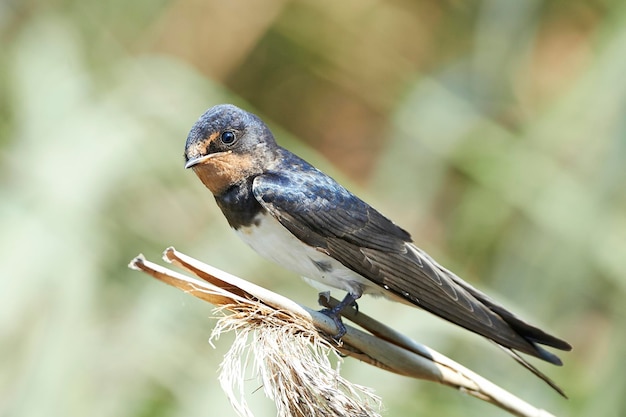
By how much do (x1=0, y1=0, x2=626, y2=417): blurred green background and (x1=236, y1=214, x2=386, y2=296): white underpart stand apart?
34cm

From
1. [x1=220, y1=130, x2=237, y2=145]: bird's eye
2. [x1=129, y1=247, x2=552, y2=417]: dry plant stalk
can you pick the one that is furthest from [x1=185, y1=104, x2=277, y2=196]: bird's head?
[x1=129, y1=247, x2=552, y2=417]: dry plant stalk

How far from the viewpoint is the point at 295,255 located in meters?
1.62

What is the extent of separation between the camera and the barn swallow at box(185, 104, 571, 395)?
157 centimetres

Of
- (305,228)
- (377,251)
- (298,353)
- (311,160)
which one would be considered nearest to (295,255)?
(305,228)

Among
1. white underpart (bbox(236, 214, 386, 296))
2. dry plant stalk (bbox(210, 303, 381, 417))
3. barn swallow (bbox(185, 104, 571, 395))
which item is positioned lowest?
dry plant stalk (bbox(210, 303, 381, 417))

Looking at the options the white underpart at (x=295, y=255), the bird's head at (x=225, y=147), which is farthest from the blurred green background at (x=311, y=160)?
the bird's head at (x=225, y=147)

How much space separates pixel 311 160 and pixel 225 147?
0.93m

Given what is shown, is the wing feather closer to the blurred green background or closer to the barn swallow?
the barn swallow

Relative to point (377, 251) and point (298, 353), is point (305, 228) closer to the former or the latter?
point (377, 251)

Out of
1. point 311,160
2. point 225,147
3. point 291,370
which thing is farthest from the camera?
point 311,160

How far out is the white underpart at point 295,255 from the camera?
1609 millimetres

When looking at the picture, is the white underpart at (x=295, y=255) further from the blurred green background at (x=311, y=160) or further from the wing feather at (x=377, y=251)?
the blurred green background at (x=311, y=160)

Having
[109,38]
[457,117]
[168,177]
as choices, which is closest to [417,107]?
[457,117]

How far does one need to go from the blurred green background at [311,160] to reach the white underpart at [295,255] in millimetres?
340
